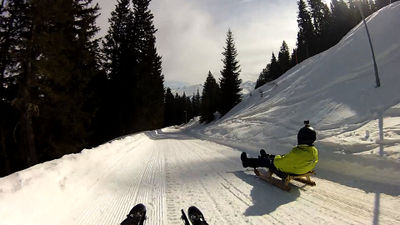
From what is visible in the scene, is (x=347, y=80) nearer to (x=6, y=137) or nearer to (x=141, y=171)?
(x=141, y=171)

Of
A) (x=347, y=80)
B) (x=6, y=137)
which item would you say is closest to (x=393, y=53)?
(x=347, y=80)

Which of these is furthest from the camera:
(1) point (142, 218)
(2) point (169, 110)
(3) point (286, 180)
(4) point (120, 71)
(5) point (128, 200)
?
(2) point (169, 110)

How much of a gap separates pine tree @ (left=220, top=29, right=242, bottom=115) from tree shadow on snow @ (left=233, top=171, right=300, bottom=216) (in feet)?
120

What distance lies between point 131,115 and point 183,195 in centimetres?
2655

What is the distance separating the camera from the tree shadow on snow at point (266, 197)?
4.74m

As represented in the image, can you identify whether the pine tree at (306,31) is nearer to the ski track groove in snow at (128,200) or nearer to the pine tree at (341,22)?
the pine tree at (341,22)

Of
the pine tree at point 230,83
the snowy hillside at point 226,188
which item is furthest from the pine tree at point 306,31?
the snowy hillside at point 226,188

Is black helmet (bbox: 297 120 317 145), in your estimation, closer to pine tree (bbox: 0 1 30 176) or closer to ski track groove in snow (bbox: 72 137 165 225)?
ski track groove in snow (bbox: 72 137 165 225)

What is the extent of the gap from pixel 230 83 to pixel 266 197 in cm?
3788

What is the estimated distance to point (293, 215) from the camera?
14.7 feet

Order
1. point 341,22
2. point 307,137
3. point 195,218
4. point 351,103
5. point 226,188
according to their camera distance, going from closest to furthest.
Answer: point 195,218 → point 307,137 → point 226,188 → point 351,103 → point 341,22

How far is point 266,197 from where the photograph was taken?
5.45 m

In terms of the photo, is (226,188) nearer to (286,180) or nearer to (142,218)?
(286,180)

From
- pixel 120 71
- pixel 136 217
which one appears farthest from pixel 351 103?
pixel 120 71
